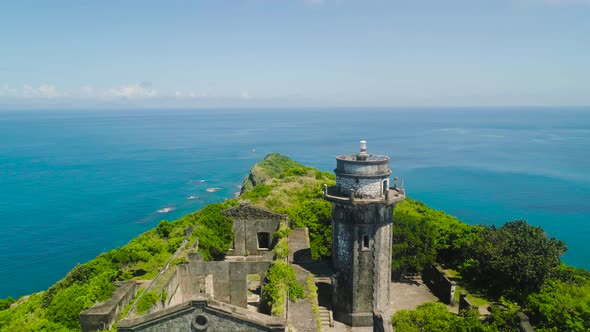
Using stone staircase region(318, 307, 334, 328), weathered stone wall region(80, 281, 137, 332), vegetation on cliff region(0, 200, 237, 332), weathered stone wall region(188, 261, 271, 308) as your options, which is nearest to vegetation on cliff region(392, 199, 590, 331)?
stone staircase region(318, 307, 334, 328)

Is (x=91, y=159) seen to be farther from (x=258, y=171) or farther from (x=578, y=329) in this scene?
(x=578, y=329)

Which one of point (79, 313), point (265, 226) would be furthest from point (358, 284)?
point (79, 313)

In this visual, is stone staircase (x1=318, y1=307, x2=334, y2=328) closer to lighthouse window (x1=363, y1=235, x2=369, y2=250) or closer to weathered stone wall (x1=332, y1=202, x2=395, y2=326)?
weathered stone wall (x1=332, y1=202, x2=395, y2=326)

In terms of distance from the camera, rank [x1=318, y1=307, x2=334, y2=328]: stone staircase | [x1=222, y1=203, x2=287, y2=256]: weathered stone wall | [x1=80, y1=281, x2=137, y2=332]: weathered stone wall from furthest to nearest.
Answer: [x1=222, y1=203, x2=287, y2=256]: weathered stone wall < [x1=318, y1=307, x2=334, y2=328]: stone staircase < [x1=80, y1=281, x2=137, y2=332]: weathered stone wall

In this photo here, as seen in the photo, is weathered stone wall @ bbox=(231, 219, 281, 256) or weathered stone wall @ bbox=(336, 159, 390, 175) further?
weathered stone wall @ bbox=(231, 219, 281, 256)

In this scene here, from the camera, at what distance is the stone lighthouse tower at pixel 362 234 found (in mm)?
23641

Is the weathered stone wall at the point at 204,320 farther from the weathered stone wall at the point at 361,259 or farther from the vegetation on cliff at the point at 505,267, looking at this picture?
the weathered stone wall at the point at 361,259

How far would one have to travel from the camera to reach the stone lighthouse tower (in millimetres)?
23641

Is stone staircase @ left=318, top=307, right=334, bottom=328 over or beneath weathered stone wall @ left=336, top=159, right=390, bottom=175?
beneath

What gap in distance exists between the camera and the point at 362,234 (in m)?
24.3

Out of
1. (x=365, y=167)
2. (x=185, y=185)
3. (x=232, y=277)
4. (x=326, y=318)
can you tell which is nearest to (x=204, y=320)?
(x=232, y=277)

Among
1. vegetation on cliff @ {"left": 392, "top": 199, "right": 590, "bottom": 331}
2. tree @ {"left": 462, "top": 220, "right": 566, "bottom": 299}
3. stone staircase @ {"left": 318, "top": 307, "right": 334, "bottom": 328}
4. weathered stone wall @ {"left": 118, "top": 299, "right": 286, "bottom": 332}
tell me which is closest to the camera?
weathered stone wall @ {"left": 118, "top": 299, "right": 286, "bottom": 332}

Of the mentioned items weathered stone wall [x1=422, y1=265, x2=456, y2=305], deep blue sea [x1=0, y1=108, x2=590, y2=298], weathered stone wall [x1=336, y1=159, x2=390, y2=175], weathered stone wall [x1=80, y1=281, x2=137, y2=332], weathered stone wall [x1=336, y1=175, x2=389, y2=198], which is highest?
weathered stone wall [x1=336, y1=159, x2=390, y2=175]

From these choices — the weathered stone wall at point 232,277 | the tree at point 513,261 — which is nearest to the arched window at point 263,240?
the weathered stone wall at point 232,277
